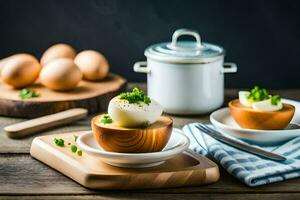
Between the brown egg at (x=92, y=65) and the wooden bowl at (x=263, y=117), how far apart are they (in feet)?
1.74

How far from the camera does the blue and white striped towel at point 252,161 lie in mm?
1357

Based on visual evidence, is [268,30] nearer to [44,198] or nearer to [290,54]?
[290,54]

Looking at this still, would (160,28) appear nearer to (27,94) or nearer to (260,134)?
(27,94)

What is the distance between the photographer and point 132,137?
4.38 ft

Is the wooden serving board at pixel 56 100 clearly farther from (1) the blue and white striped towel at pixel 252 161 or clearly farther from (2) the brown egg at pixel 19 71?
(1) the blue and white striped towel at pixel 252 161

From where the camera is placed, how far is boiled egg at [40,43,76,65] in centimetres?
208

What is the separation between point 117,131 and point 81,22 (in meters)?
0.94

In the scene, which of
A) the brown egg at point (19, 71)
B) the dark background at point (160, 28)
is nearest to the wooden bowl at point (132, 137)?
the brown egg at point (19, 71)

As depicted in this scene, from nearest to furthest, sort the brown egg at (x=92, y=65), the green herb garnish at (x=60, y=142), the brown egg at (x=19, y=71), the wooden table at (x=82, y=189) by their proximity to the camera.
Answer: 1. the wooden table at (x=82, y=189)
2. the green herb garnish at (x=60, y=142)
3. the brown egg at (x=19, y=71)
4. the brown egg at (x=92, y=65)

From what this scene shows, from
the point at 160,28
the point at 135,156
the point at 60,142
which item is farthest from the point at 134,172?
the point at 160,28

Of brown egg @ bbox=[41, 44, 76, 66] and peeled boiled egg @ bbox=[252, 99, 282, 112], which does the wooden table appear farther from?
brown egg @ bbox=[41, 44, 76, 66]

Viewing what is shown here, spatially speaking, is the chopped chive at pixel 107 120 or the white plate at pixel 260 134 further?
the white plate at pixel 260 134

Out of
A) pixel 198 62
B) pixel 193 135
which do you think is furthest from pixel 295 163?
pixel 198 62

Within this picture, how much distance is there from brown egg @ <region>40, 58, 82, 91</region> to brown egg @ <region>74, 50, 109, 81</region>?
101mm
